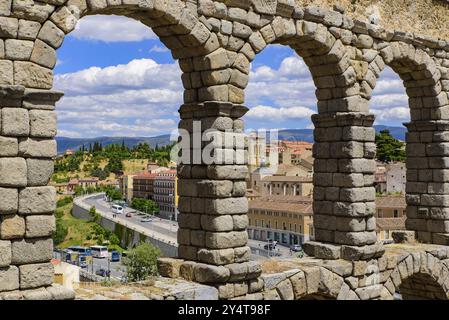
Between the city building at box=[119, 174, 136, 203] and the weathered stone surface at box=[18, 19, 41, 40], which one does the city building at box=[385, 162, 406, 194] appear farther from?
the city building at box=[119, 174, 136, 203]

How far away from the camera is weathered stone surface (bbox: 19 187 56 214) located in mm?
7793

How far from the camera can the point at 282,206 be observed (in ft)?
155

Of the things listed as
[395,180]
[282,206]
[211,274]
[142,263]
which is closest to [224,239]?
[211,274]

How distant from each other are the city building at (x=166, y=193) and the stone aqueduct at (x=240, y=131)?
230 feet

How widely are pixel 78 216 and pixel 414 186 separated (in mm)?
81213

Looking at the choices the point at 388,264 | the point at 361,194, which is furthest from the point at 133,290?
the point at 388,264

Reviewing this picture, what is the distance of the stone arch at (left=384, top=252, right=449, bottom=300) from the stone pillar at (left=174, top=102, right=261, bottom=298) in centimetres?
423

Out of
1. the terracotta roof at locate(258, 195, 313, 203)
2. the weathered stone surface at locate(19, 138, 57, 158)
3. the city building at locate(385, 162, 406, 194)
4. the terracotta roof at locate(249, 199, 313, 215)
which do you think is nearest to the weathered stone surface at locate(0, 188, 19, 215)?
the weathered stone surface at locate(19, 138, 57, 158)

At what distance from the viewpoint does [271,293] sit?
10672 mm

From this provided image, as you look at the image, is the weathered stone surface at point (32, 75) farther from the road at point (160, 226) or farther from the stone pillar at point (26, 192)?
the road at point (160, 226)

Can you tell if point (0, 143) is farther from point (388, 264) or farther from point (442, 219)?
point (442, 219)

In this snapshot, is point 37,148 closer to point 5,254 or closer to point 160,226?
point 5,254

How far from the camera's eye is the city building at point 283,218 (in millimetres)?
45750

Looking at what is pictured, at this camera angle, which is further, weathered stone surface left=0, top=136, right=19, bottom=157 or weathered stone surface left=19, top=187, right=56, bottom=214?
weathered stone surface left=19, top=187, right=56, bottom=214
